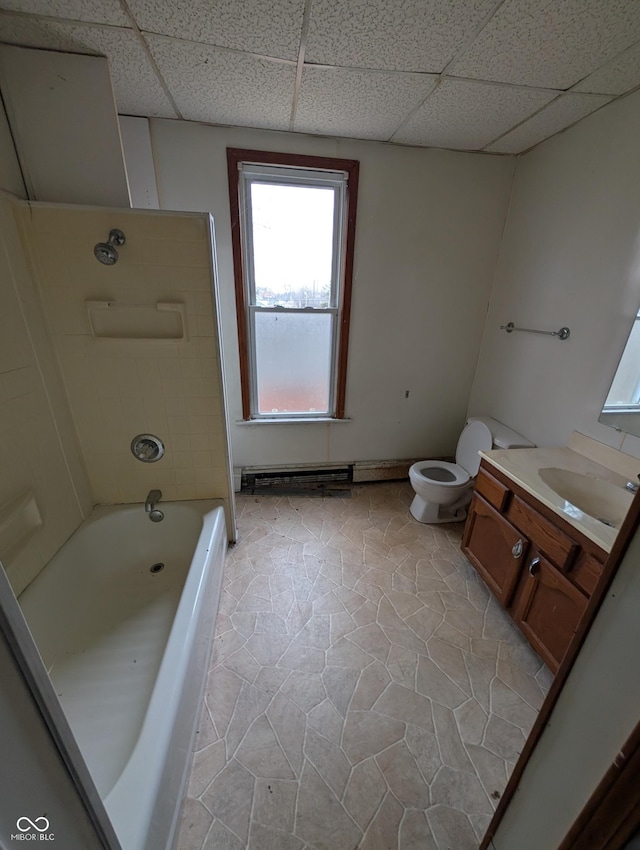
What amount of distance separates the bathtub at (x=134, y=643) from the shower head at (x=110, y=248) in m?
1.19

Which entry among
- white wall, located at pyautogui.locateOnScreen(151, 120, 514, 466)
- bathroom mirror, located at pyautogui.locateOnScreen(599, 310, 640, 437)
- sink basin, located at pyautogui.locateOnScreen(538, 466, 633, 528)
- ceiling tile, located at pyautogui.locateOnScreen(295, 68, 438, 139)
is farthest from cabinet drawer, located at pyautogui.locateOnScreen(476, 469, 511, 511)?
ceiling tile, located at pyautogui.locateOnScreen(295, 68, 438, 139)

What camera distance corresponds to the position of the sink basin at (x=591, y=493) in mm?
1452

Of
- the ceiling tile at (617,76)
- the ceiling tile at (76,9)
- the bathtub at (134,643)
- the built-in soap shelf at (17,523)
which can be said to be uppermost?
the ceiling tile at (617,76)

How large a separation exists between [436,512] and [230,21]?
258 centimetres

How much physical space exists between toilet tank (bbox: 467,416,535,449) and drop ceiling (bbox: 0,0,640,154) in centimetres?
166

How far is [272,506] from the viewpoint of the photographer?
2.51 metres

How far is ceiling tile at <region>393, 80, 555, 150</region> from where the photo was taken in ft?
4.82

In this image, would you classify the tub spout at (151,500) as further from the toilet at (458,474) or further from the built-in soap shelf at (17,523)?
the toilet at (458,474)

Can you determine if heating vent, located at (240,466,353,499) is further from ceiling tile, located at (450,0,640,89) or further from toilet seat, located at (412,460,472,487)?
ceiling tile, located at (450,0,640,89)

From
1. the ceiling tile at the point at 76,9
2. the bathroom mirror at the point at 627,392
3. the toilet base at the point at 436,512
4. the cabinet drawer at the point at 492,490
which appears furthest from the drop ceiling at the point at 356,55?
the toilet base at the point at 436,512

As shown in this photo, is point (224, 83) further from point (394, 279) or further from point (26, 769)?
point (26, 769)

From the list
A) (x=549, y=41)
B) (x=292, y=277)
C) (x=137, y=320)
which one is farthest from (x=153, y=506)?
(x=549, y=41)

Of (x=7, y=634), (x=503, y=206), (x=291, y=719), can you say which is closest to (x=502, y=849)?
(x=291, y=719)

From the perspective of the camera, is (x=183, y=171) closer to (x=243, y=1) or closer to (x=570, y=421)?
(x=243, y=1)
